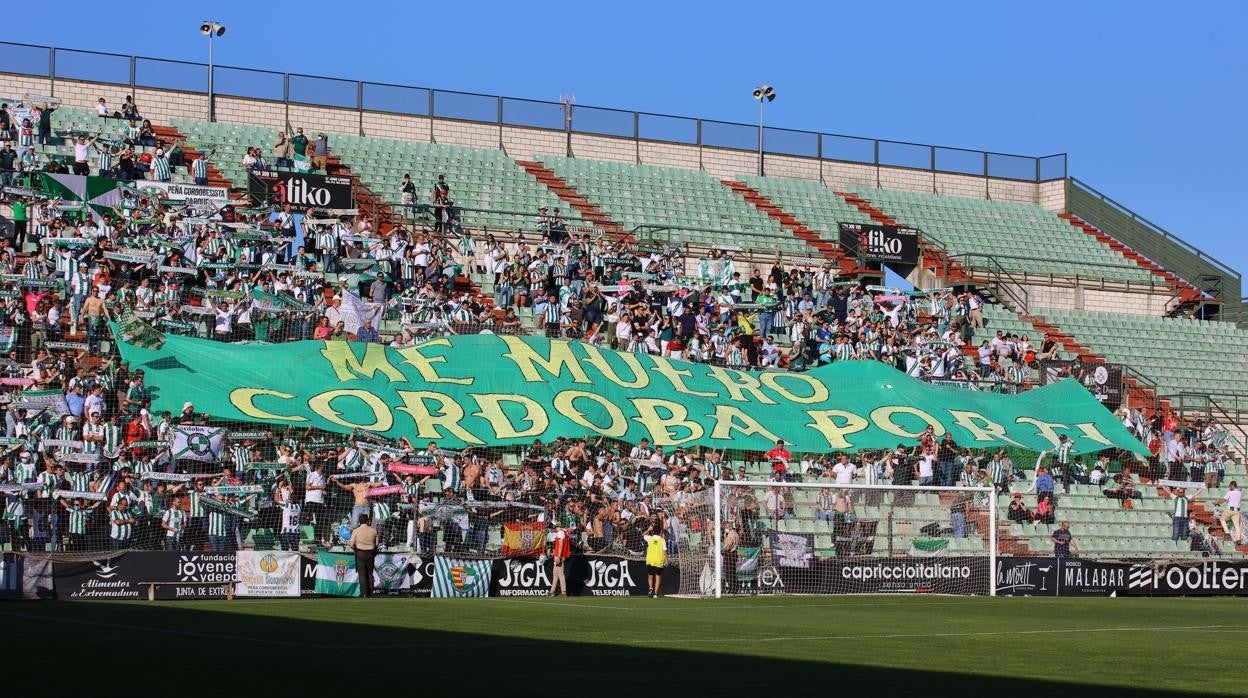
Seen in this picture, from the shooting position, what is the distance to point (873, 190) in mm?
60719

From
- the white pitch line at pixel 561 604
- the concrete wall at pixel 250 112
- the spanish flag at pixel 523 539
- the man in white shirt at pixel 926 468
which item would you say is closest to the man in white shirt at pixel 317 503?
the spanish flag at pixel 523 539

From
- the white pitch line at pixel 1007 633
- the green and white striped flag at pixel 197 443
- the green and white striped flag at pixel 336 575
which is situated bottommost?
the green and white striped flag at pixel 336 575

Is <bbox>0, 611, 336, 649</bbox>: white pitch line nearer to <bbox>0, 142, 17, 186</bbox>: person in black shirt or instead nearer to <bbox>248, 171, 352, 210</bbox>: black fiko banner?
<bbox>0, 142, 17, 186</bbox>: person in black shirt

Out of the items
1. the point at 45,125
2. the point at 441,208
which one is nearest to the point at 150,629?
the point at 441,208

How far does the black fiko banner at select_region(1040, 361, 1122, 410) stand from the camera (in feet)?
143

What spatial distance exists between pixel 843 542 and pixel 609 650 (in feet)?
57.3

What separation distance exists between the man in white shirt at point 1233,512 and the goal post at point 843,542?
845 cm

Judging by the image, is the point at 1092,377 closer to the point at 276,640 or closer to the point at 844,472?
the point at 844,472

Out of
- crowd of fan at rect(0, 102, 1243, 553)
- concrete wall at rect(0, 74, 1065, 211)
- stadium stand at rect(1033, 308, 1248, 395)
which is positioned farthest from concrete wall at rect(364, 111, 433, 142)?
stadium stand at rect(1033, 308, 1248, 395)

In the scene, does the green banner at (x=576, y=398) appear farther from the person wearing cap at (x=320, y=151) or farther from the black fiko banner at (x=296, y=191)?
the person wearing cap at (x=320, y=151)

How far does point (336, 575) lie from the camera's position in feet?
94.7

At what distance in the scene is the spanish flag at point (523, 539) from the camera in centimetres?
A: 3111

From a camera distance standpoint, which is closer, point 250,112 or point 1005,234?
point 250,112

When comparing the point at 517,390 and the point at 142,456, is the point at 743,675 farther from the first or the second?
the point at 517,390
